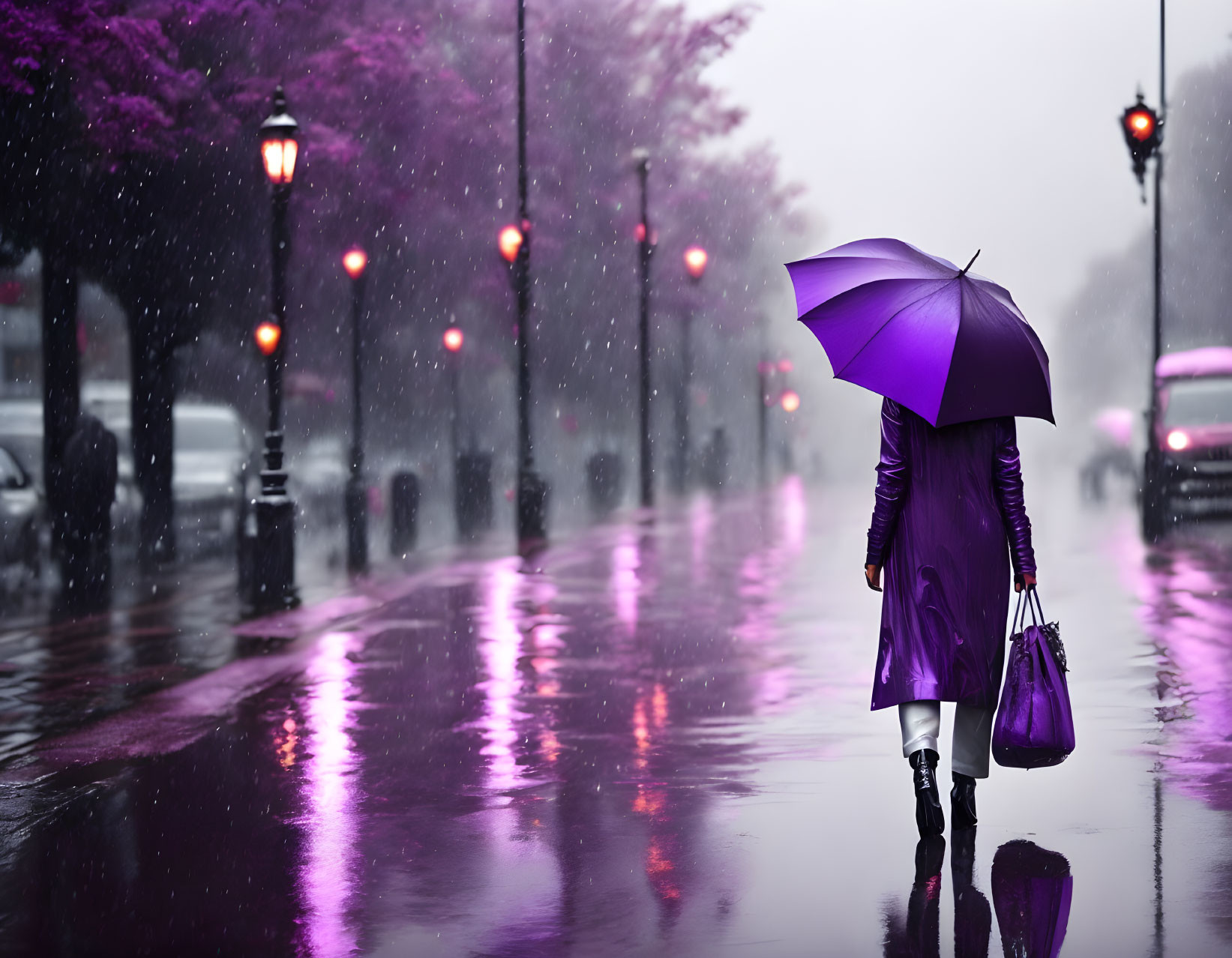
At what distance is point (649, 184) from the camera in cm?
4453

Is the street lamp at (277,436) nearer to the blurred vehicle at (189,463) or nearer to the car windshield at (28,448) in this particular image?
the blurred vehicle at (189,463)

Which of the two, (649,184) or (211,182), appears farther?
(649,184)

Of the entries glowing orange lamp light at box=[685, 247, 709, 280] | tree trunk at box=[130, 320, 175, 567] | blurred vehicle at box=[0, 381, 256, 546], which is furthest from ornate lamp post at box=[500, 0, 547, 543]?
glowing orange lamp light at box=[685, 247, 709, 280]

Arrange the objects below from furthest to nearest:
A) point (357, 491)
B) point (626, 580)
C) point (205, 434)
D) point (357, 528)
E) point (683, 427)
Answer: point (683, 427) → point (205, 434) → point (357, 491) → point (357, 528) → point (626, 580)

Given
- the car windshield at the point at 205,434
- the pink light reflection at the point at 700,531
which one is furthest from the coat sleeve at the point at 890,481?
the car windshield at the point at 205,434

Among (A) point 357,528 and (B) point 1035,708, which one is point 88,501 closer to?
(A) point 357,528

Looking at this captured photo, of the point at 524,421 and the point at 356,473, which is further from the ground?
the point at 524,421

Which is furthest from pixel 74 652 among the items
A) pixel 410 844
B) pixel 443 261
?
pixel 443 261

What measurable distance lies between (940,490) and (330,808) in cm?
297

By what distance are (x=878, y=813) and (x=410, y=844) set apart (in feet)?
6.38

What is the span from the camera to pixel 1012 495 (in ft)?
21.7

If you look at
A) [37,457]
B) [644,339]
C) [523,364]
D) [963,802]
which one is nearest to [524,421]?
[523,364]

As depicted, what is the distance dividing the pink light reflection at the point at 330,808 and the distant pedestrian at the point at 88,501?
5.72 m

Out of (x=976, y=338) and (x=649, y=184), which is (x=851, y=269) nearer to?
(x=976, y=338)
